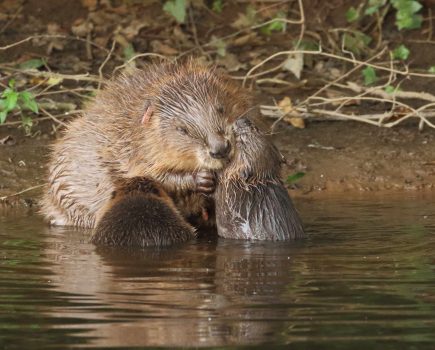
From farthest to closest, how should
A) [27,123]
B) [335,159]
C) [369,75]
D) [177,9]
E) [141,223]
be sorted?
[177,9]
[369,75]
[335,159]
[27,123]
[141,223]

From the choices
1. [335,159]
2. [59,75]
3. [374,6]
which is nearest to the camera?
[335,159]

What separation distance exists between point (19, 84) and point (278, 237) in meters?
4.26

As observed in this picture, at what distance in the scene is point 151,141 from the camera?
27.3ft

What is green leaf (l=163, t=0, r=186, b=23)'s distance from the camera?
40.4 ft

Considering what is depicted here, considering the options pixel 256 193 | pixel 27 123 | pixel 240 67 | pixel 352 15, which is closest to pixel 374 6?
pixel 352 15

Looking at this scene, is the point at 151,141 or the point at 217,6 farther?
the point at 217,6

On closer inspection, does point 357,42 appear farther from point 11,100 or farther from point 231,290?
point 231,290

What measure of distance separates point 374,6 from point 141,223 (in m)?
5.14

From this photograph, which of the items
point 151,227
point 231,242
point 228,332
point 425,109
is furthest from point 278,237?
point 425,109

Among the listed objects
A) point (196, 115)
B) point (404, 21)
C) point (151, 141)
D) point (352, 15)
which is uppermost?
point (352, 15)

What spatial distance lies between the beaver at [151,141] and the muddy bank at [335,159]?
2.94 feet

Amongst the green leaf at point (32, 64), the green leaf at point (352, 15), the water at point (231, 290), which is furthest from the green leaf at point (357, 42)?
the water at point (231, 290)

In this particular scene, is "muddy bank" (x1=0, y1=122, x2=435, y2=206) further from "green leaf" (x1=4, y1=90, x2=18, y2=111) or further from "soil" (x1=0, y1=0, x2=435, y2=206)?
"green leaf" (x1=4, y1=90, x2=18, y2=111)

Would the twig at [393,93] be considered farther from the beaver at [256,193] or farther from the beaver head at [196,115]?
the beaver at [256,193]
